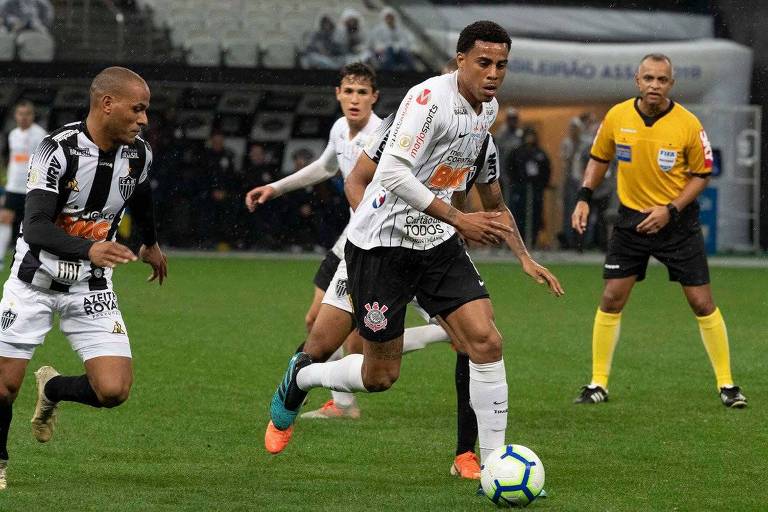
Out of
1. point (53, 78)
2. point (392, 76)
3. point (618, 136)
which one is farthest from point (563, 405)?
point (53, 78)

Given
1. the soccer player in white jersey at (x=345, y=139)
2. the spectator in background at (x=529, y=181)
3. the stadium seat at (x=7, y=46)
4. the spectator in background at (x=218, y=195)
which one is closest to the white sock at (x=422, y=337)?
the soccer player in white jersey at (x=345, y=139)

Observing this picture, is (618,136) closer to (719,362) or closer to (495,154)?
(719,362)

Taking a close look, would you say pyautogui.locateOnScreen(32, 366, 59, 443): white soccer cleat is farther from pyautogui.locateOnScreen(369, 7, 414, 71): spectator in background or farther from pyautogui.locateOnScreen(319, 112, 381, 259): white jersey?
pyautogui.locateOnScreen(369, 7, 414, 71): spectator in background

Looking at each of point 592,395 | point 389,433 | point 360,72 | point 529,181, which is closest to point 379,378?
point 389,433

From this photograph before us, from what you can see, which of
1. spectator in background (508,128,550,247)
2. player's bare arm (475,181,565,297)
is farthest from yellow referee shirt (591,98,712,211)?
spectator in background (508,128,550,247)

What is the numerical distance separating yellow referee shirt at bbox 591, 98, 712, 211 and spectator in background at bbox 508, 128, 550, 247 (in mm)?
14438

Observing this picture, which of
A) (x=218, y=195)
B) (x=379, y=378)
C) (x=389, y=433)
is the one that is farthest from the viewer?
(x=218, y=195)

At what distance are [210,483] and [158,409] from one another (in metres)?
2.39

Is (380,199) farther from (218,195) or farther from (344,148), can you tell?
(218,195)

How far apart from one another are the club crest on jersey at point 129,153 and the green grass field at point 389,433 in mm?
1554

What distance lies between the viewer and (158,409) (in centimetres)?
913

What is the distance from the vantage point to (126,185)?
6625mm

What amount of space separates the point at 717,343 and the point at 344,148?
298 cm

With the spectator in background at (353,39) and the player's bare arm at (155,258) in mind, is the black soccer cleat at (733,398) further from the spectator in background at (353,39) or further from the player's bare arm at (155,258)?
the spectator in background at (353,39)
